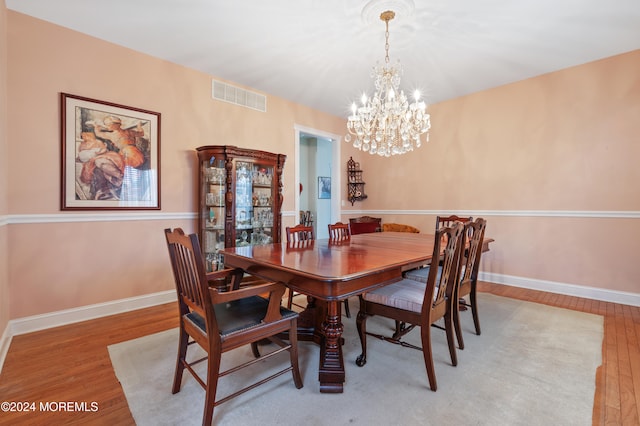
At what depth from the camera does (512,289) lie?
3748 millimetres

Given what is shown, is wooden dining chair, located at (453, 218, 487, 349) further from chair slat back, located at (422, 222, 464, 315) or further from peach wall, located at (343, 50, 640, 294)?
peach wall, located at (343, 50, 640, 294)

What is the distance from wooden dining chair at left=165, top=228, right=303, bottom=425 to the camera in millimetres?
1358

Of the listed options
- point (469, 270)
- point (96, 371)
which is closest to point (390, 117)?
point (469, 270)

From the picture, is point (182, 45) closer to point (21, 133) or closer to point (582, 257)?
point (21, 133)

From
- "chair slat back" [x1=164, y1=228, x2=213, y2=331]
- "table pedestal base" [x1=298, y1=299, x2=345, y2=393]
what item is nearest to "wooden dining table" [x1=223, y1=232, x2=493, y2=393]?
"table pedestal base" [x1=298, y1=299, x2=345, y2=393]

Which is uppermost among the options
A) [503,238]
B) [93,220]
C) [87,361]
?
[93,220]

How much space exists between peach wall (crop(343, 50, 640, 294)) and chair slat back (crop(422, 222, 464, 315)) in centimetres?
259

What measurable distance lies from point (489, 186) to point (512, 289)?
144 centimetres

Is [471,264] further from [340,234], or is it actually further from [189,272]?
[189,272]

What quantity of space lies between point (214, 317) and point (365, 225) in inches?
161

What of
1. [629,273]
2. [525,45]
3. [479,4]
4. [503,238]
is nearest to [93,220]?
[479,4]

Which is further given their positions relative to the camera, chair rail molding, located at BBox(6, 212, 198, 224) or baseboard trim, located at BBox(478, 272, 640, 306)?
baseboard trim, located at BBox(478, 272, 640, 306)

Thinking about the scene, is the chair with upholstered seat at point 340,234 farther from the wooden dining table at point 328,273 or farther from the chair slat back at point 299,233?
the wooden dining table at point 328,273

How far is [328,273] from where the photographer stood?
4.82 feet
